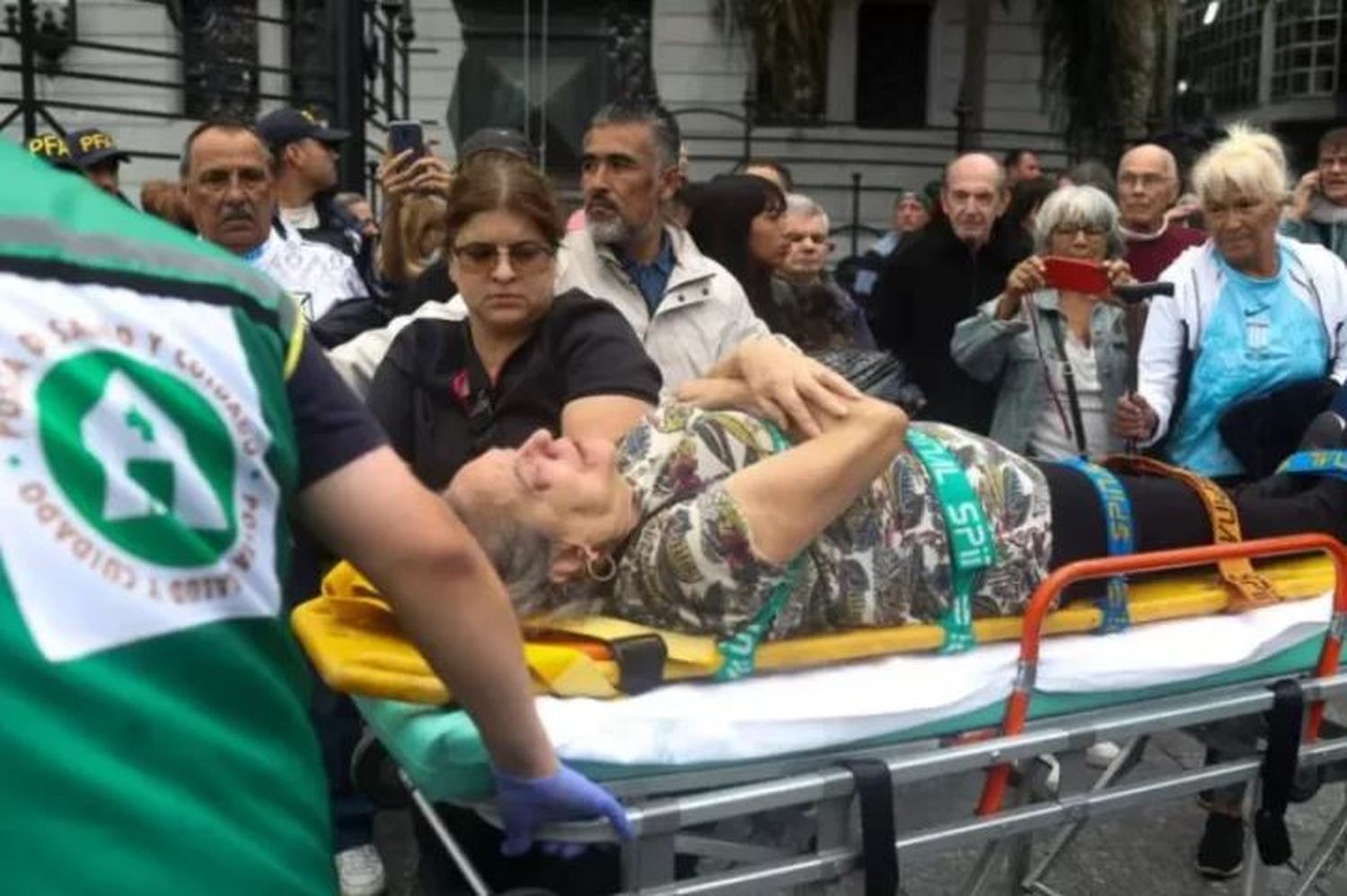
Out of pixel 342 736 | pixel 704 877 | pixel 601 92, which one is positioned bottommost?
pixel 342 736

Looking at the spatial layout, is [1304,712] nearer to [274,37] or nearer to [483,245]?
[483,245]

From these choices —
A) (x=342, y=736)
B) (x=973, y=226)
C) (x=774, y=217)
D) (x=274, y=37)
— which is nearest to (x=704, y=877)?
(x=342, y=736)

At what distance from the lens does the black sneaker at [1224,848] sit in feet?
11.8

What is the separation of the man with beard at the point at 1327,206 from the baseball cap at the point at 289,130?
327 centimetres

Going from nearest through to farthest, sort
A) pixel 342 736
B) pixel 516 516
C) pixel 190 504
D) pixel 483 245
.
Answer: pixel 190 504 → pixel 516 516 → pixel 483 245 → pixel 342 736

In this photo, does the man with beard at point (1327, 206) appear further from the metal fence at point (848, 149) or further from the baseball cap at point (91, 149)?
the metal fence at point (848, 149)

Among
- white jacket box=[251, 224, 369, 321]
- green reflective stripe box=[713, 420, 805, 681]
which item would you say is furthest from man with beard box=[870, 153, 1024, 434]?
green reflective stripe box=[713, 420, 805, 681]


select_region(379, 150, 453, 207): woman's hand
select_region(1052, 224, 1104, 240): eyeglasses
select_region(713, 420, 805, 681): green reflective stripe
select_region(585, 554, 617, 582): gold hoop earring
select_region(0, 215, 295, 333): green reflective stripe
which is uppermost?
select_region(379, 150, 453, 207): woman's hand

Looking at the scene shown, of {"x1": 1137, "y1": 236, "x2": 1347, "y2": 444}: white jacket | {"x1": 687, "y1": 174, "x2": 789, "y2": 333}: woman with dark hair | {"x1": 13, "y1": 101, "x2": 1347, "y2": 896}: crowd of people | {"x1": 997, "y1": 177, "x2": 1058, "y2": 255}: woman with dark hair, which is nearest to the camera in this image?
{"x1": 13, "y1": 101, "x2": 1347, "y2": 896}: crowd of people

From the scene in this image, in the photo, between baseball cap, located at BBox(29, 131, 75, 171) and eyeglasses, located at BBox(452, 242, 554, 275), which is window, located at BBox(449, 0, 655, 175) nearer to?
baseball cap, located at BBox(29, 131, 75, 171)

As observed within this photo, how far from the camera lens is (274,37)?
50.8 feet

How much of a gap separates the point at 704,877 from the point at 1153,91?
15.7 metres

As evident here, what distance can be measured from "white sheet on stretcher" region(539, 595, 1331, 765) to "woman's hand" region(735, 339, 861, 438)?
42 cm

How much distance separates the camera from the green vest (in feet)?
3.59
